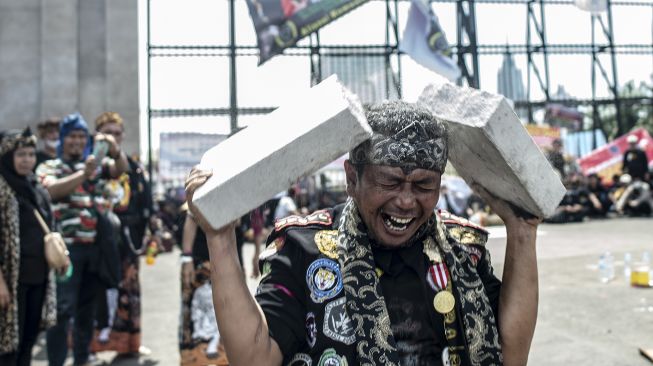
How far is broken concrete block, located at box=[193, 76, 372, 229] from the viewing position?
1.29 meters

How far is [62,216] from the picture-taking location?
388cm

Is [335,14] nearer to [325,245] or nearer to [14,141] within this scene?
[14,141]

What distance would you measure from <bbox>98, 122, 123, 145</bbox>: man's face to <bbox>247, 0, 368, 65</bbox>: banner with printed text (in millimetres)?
9235

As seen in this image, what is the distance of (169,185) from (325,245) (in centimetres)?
1268

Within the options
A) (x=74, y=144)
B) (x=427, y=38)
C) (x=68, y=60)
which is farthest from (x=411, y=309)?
(x=427, y=38)

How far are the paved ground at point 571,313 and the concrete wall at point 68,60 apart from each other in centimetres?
377

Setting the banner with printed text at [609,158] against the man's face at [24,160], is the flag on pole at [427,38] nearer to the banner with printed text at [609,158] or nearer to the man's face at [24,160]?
the banner with printed text at [609,158]

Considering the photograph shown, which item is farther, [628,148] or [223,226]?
[628,148]

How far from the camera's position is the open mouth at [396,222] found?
1.49m

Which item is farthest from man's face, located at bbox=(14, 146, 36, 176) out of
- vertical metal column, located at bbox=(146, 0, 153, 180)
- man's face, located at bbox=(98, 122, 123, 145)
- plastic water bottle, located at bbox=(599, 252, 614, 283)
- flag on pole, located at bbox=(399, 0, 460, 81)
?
flag on pole, located at bbox=(399, 0, 460, 81)

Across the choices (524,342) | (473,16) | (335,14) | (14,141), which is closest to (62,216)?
(14,141)

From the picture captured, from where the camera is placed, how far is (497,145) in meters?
1.43

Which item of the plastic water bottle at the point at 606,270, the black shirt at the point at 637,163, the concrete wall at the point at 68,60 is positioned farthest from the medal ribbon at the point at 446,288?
the black shirt at the point at 637,163

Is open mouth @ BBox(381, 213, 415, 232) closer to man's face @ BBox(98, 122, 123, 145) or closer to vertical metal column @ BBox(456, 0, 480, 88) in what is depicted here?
man's face @ BBox(98, 122, 123, 145)
